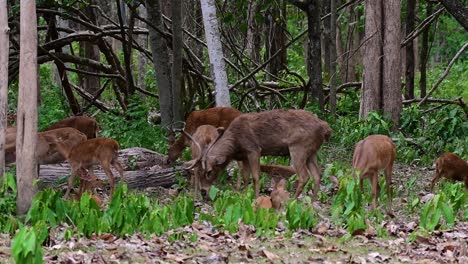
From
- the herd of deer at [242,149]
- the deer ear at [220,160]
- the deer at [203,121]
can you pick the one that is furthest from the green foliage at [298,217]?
the deer at [203,121]

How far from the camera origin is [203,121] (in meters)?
14.4

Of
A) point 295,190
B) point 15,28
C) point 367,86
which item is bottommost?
point 295,190

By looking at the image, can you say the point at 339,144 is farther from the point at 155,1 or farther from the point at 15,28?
the point at 15,28

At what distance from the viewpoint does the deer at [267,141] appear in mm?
12133

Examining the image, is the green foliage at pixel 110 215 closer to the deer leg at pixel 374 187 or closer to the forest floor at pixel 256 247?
the forest floor at pixel 256 247

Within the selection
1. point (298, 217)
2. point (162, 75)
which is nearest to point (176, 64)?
point (162, 75)

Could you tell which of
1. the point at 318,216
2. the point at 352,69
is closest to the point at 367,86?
the point at 318,216

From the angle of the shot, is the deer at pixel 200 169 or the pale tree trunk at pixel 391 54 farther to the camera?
the pale tree trunk at pixel 391 54

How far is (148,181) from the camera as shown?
13.0 m

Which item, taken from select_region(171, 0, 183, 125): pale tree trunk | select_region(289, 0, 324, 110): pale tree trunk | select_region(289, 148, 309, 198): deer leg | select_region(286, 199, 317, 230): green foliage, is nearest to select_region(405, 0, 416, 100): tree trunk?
select_region(289, 0, 324, 110): pale tree trunk

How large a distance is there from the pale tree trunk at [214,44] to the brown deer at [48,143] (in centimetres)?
301

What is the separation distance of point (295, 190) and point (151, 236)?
4370 mm

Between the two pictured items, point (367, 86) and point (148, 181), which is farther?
point (367, 86)

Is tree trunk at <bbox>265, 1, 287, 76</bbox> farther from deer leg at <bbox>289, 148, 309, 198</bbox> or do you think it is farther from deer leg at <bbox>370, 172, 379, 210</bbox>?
deer leg at <bbox>370, 172, 379, 210</bbox>
